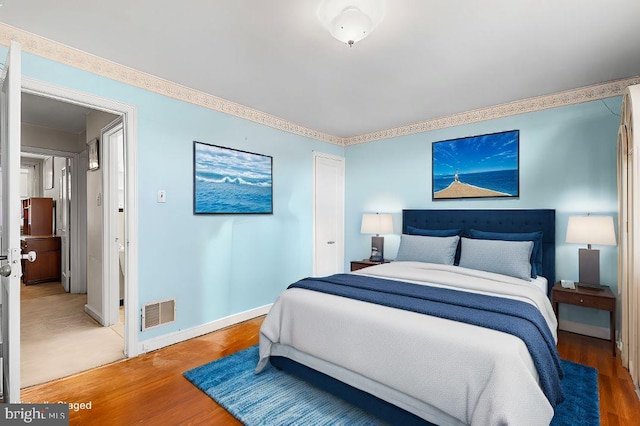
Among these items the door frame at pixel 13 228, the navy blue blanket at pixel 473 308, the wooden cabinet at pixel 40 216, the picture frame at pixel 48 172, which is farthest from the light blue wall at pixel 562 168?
the picture frame at pixel 48 172

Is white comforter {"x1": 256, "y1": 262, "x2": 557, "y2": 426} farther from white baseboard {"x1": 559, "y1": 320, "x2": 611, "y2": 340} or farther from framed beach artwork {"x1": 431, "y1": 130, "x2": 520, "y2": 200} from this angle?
framed beach artwork {"x1": 431, "y1": 130, "x2": 520, "y2": 200}

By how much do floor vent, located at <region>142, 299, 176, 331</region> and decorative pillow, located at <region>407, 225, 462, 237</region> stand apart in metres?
2.91

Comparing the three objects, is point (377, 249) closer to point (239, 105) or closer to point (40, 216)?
point (239, 105)

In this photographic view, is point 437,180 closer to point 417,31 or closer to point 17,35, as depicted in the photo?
point 417,31

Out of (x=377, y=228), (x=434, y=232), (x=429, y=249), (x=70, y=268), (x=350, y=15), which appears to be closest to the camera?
(x=350, y=15)

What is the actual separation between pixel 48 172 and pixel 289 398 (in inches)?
292

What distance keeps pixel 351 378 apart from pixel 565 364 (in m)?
1.95

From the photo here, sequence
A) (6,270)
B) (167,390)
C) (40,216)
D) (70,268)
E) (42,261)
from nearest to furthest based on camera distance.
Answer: (6,270) → (167,390) → (70,268) → (42,261) → (40,216)

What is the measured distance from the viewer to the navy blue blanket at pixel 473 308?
67.4 inches

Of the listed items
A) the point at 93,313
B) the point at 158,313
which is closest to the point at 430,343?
the point at 158,313

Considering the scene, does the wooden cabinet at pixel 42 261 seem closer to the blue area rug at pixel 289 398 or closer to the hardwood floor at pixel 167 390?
the hardwood floor at pixel 167 390

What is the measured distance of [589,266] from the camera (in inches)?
120

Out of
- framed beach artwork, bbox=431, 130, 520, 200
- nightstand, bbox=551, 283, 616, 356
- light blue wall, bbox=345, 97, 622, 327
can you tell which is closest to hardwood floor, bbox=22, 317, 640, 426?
nightstand, bbox=551, 283, 616, 356

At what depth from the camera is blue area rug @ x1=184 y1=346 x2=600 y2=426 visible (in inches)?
76.5
